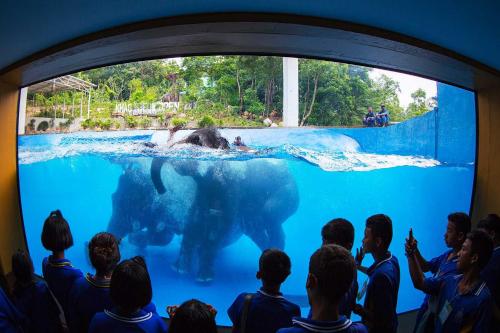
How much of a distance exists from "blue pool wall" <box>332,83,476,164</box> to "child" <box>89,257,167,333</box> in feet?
11.5

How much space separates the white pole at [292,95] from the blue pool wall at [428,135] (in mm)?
569

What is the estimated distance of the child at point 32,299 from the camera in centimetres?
191

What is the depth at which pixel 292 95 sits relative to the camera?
15.4ft

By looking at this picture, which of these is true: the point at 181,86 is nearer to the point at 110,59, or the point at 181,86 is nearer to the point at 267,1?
the point at 110,59

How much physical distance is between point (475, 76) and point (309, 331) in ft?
9.44

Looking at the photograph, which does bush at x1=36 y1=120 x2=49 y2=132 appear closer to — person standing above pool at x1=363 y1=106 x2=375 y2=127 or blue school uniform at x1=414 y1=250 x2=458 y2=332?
person standing above pool at x1=363 y1=106 x2=375 y2=127

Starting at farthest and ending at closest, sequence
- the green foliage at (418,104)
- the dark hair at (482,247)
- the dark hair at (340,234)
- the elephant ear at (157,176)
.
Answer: the elephant ear at (157,176) < the green foliage at (418,104) < the dark hair at (340,234) < the dark hair at (482,247)

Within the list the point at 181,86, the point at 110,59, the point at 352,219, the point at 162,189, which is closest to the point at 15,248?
the point at 162,189

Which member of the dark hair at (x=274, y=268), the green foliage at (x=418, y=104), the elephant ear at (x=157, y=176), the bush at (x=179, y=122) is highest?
the green foliage at (x=418, y=104)

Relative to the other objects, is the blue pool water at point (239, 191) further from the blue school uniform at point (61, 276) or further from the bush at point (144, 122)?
the blue school uniform at point (61, 276)

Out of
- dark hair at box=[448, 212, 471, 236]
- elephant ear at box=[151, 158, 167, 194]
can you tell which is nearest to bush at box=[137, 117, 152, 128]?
elephant ear at box=[151, 158, 167, 194]

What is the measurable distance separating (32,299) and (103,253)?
56 centimetres

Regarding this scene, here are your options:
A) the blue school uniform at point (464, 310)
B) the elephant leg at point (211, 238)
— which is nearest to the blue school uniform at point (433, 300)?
the blue school uniform at point (464, 310)

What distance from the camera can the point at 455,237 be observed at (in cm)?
212
